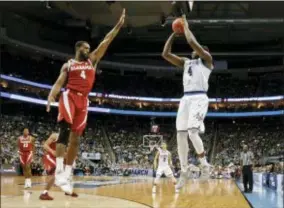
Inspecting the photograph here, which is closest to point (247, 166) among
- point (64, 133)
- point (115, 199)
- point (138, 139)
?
point (115, 199)

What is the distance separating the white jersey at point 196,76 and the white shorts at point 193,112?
120 mm

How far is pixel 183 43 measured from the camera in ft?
104

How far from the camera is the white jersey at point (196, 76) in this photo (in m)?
5.64

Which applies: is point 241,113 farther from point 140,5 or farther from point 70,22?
point 140,5

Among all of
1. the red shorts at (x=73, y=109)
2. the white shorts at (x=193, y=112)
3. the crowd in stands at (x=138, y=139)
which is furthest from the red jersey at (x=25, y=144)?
the crowd in stands at (x=138, y=139)

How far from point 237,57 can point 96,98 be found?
41.5 feet

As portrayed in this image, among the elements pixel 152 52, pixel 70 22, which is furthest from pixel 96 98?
pixel 70 22

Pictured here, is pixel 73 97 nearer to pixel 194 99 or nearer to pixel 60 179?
pixel 60 179

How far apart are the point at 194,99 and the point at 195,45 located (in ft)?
2.53

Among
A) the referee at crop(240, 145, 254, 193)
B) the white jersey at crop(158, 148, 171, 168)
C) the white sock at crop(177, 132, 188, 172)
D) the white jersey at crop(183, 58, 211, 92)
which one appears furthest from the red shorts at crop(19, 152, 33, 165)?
the referee at crop(240, 145, 254, 193)

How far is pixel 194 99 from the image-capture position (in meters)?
5.61

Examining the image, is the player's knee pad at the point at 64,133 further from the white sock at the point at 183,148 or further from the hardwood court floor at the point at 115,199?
the white sock at the point at 183,148

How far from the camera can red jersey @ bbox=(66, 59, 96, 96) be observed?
14.9 ft

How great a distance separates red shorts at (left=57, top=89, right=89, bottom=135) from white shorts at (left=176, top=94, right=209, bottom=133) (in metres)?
1.57
